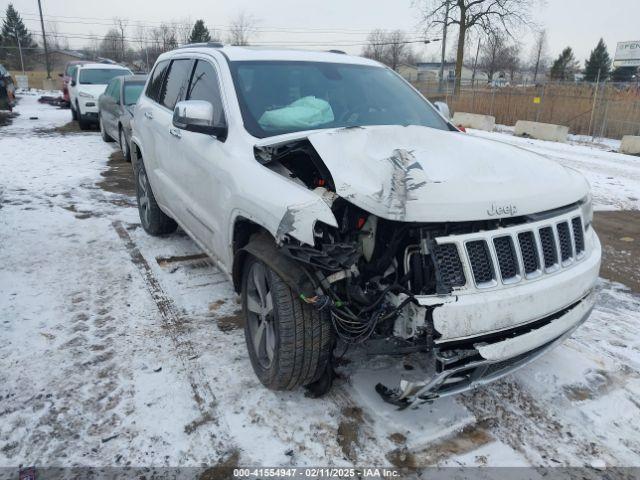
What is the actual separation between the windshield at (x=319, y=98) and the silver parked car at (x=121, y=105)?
5.89 m

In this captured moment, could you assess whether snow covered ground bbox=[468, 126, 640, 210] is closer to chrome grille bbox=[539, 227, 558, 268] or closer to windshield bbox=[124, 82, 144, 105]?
chrome grille bbox=[539, 227, 558, 268]

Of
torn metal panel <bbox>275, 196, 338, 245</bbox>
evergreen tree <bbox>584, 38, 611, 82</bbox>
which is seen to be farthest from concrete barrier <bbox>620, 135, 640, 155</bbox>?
evergreen tree <bbox>584, 38, 611, 82</bbox>

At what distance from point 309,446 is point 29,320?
2423 millimetres

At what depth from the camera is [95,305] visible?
12.8 feet

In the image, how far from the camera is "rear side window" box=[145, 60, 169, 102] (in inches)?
196

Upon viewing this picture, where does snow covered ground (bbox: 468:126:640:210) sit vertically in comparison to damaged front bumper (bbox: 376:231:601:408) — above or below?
below

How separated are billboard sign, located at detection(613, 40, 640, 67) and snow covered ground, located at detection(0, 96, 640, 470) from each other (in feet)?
174

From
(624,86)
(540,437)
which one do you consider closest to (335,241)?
(540,437)

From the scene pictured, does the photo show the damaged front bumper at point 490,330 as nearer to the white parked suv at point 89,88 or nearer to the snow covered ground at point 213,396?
the snow covered ground at point 213,396

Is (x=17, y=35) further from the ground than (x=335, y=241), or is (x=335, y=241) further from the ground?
(x=17, y=35)

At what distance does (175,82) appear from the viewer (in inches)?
178

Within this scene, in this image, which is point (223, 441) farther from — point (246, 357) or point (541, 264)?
point (541, 264)

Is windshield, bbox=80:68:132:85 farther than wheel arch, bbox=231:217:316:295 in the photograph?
Yes

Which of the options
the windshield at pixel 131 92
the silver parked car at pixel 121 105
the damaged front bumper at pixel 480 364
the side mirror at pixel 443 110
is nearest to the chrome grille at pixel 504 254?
the damaged front bumper at pixel 480 364
